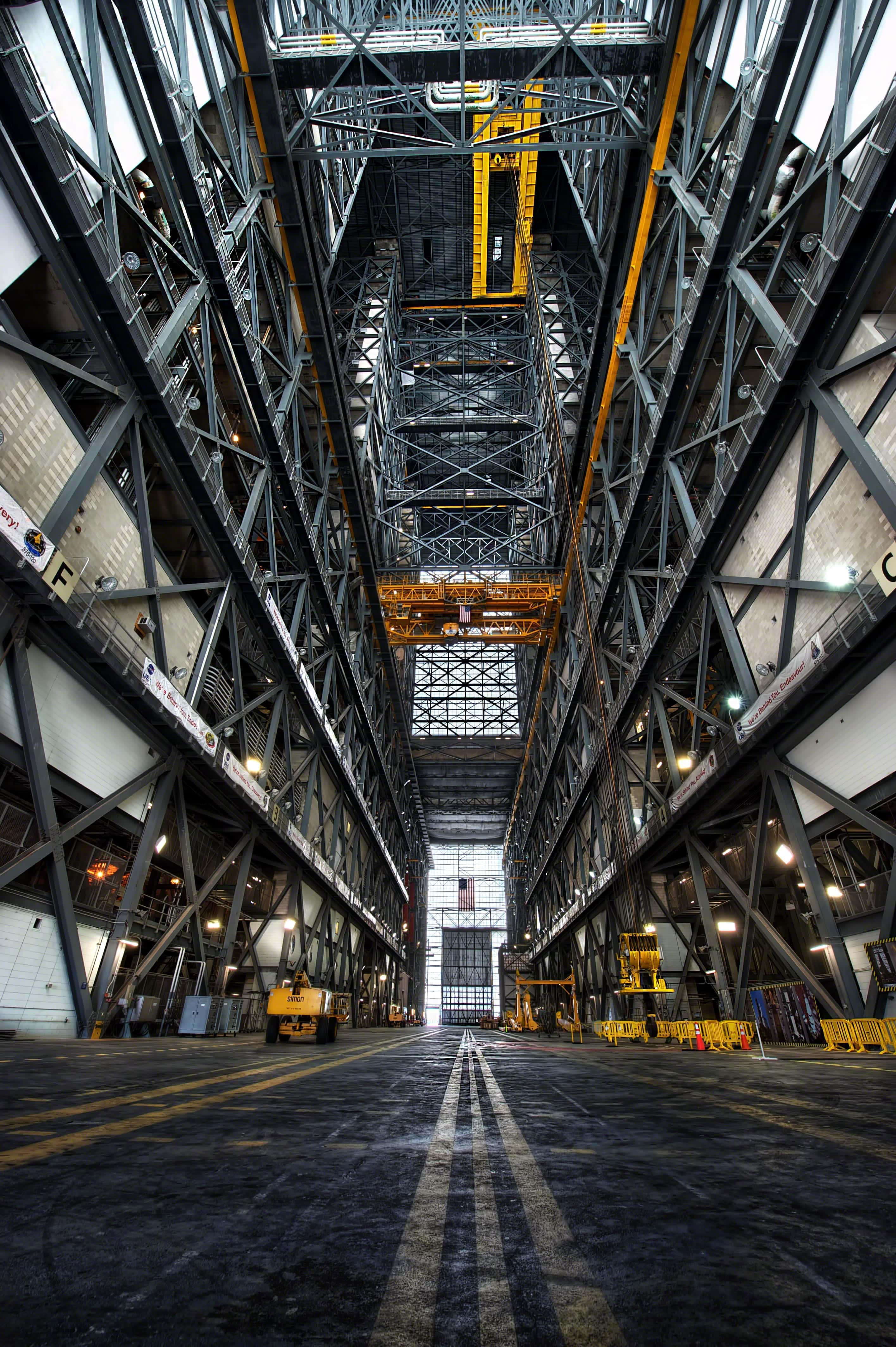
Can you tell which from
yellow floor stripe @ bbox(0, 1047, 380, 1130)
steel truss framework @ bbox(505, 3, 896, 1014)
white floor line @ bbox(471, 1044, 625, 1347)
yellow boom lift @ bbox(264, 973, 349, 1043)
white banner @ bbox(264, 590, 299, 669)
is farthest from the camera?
white banner @ bbox(264, 590, 299, 669)

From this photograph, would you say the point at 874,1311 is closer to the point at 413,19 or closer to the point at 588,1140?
the point at 588,1140

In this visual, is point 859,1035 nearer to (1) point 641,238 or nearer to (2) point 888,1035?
(2) point 888,1035

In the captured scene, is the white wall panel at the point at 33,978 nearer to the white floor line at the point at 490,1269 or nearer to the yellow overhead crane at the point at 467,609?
A: the white floor line at the point at 490,1269

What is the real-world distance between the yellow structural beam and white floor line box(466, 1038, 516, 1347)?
44.7 metres

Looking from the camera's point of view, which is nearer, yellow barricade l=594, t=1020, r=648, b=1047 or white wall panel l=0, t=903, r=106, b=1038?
white wall panel l=0, t=903, r=106, b=1038

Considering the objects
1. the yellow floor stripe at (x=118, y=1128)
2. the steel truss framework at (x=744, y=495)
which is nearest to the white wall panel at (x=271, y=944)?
the steel truss framework at (x=744, y=495)

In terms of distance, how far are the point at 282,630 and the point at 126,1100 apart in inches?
765

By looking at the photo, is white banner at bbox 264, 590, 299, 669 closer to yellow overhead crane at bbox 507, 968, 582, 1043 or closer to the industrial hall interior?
the industrial hall interior

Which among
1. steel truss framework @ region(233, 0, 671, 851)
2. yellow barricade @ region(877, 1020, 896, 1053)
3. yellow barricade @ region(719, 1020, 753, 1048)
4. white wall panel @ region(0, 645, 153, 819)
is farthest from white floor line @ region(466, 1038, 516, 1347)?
steel truss framework @ region(233, 0, 671, 851)

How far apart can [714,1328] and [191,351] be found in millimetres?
20963

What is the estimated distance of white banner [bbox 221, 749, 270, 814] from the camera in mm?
19250

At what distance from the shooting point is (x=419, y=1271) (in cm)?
176

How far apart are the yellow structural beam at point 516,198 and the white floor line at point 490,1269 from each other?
147 ft

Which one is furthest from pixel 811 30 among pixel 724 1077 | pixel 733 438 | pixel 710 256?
pixel 724 1077
